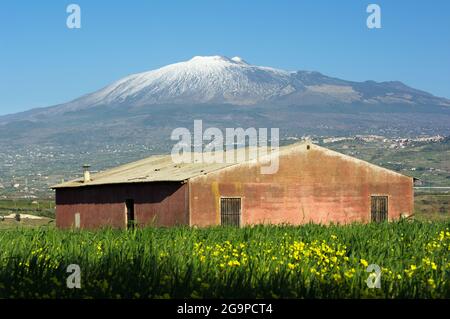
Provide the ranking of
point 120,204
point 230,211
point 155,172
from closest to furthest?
1. point 230,211
2. point 120,204
3. point 155,172

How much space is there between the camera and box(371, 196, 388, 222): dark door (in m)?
45.3

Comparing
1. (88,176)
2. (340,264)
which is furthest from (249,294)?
(88,176)

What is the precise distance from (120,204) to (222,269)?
28449mm

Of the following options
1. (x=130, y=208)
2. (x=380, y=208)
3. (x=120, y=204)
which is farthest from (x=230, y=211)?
(x=380, y=208)

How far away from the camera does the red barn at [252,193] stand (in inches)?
1610

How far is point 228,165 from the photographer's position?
41344 millimetres

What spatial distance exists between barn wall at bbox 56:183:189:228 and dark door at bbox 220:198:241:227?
172 centimetres

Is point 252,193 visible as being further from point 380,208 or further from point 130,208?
point 380,208

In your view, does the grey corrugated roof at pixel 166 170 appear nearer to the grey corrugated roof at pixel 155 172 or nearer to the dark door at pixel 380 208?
the grey corrugated roof at pixel 155 172

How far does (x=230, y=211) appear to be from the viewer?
4150cm
